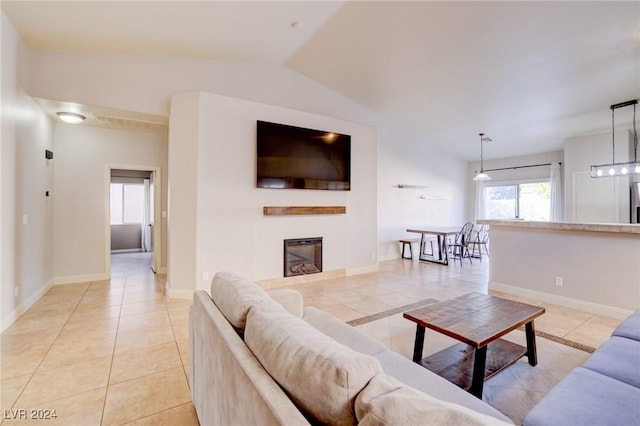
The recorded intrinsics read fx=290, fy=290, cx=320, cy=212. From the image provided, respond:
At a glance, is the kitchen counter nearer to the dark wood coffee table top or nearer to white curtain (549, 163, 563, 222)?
the dark wood coffee table top

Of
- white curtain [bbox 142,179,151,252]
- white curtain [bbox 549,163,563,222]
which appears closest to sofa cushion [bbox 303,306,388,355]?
white curtain [bbox 142,179,151,252]

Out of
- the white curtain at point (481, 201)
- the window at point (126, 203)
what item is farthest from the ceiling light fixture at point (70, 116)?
the white curtain at point (481, 201)

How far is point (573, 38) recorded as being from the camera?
339 centimetres

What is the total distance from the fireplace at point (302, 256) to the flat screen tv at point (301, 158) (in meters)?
0.93

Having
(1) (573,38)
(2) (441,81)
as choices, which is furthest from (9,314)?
(1) (573,38)

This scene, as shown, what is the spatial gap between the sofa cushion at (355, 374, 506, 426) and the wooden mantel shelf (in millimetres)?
3858

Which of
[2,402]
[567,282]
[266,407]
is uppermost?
[266,407]

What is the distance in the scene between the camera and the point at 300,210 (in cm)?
476

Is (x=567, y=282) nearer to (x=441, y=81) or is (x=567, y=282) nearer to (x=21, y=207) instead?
(x=441, y=81)

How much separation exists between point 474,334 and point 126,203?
8998 mm

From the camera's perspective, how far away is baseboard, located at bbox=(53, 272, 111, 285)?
455cm

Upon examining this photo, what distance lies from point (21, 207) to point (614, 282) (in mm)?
6899

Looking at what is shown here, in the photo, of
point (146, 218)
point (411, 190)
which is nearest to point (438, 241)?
point (411, 190)

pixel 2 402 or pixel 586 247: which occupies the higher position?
pixel 586 247
